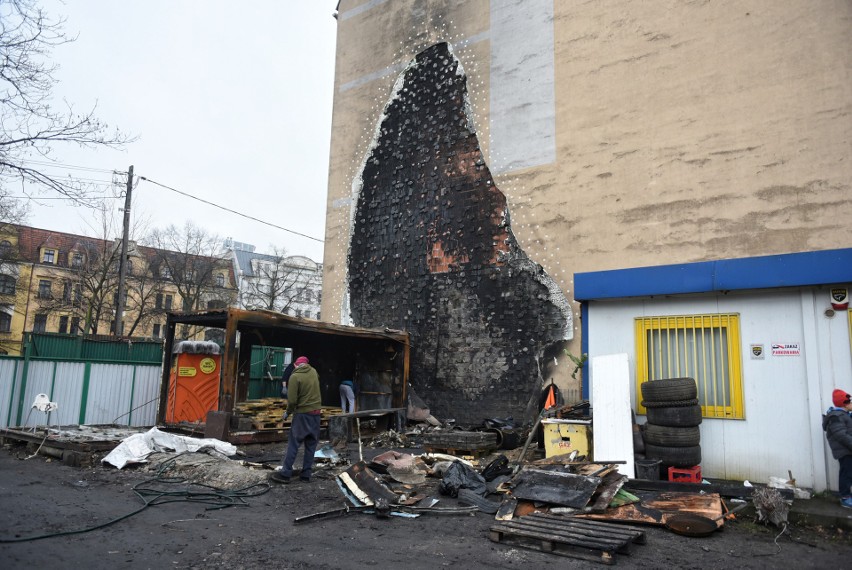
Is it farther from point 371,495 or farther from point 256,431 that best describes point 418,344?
point 371,495

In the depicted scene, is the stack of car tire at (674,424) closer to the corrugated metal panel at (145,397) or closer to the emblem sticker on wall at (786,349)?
the emblem sticker on wall at (786,349)

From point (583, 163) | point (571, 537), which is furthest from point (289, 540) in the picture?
point (583, 163)

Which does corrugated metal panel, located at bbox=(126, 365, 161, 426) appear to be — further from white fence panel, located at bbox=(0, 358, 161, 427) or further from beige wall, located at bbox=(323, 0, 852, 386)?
beige wall, located at bbox=(323, 0, 852, 386)

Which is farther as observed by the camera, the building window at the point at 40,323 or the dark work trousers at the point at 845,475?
the building window at the point at 40,323

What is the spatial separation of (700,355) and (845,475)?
2.74 metres

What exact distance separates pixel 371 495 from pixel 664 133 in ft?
33.5

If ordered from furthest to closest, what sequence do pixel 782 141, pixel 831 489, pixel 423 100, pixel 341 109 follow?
pixel 341 109 < pixel 423 100 < pixel 782 141 < pixel 831 489

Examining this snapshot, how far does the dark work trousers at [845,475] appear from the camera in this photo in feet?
25.2

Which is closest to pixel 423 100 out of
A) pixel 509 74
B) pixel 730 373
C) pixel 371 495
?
pixel 509 74

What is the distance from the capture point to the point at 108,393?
1625 cm

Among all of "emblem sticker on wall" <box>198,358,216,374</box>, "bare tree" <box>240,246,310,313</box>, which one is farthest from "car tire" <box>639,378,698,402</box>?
"bare tree" <box>240,246,310,313</box>

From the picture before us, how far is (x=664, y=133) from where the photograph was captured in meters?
13.2

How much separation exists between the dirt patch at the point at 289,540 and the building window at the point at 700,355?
2.89 meters

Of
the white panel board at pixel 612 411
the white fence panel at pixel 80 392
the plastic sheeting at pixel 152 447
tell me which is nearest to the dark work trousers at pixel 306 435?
the plastic sheeting at pixel 152 447
